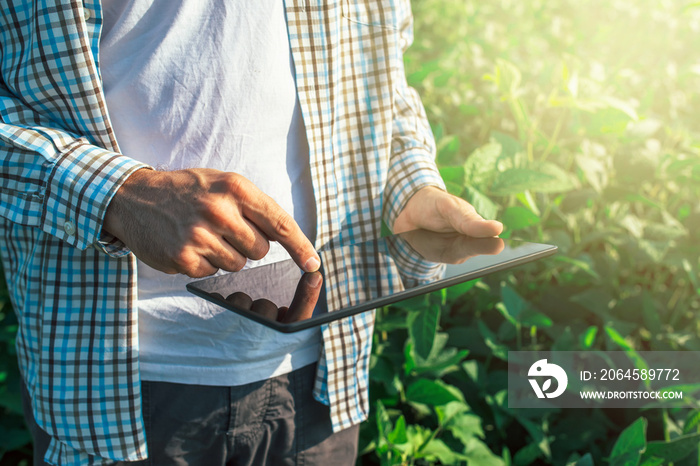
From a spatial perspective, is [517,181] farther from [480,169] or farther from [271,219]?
[271,219]

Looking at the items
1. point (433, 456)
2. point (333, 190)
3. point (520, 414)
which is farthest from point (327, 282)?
point (520, 414)

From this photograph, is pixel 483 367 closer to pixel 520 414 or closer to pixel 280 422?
pixel 520 414

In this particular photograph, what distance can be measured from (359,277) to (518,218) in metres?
0.53

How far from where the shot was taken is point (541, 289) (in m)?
1.57

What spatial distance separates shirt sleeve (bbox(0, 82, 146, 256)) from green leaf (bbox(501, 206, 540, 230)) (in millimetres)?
834

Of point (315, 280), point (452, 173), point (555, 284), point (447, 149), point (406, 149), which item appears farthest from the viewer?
point (555, 284)

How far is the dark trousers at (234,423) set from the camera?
0.92 metres

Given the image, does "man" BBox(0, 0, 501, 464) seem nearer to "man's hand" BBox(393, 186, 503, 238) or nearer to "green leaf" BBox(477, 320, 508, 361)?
"man's hand" BBox(393, 186, 503, 238)

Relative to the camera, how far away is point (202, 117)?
87 centimetres

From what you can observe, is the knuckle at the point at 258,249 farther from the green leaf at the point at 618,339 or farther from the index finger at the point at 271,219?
the green leaf at the point at 618,339

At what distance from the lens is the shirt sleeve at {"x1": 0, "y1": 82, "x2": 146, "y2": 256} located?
72 cm

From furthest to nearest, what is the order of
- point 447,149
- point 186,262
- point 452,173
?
point 447,149 → point 452,173 → point 186,262

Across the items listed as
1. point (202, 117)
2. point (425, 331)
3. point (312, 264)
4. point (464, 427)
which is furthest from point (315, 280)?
point (464, 427)

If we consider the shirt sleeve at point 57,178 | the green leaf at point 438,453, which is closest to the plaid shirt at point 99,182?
the shirt sleeve at point 57,178
